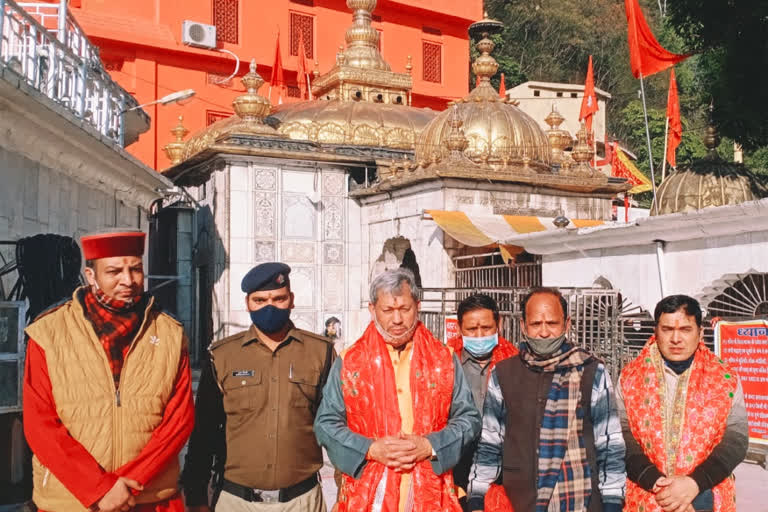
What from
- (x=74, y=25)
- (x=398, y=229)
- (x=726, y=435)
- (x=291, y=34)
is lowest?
(x=726, y=435)

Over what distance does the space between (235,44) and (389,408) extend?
824 inches

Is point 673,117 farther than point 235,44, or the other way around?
point 235,44

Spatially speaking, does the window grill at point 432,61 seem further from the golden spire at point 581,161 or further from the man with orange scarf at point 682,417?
the man with orange scarf at point 682,417

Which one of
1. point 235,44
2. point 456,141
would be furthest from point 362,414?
point 235,44

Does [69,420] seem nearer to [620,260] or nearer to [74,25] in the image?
[74,25]

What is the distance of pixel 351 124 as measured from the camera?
1619 cm

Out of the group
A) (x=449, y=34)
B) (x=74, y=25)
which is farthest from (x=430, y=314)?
(x=449, y=34)

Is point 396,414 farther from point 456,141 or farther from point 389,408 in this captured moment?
point 456,141

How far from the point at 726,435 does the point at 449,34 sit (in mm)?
23765

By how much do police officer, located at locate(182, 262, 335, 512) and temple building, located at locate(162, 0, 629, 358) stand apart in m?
9.24

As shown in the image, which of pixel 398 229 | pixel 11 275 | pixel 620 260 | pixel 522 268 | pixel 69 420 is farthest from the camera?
pixel 398 229

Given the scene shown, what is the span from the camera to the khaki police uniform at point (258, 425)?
11.3 feet

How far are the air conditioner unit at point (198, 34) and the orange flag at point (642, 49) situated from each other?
41.4 feet

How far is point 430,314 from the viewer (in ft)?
36.8
